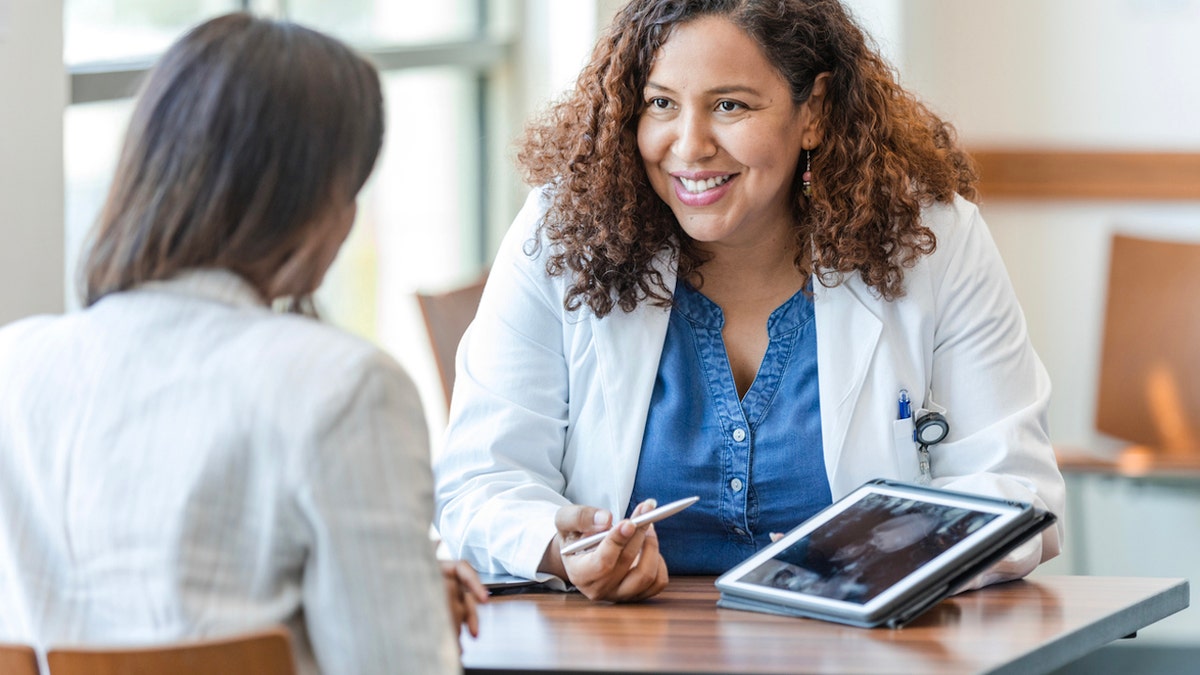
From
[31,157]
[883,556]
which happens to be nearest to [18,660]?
[883,556]

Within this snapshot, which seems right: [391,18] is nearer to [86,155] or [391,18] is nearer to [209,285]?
[86,155]

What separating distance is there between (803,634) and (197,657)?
64cm

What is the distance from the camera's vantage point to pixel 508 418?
1969mm

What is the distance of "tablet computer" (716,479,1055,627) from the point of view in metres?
1.49

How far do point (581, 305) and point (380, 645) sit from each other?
957 millimetres

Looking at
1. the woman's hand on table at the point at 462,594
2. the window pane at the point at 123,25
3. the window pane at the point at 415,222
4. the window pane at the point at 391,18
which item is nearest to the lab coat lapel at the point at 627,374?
the woman's hand on table at the point at 462,594

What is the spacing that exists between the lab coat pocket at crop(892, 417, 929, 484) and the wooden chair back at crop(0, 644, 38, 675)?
3.77 ft

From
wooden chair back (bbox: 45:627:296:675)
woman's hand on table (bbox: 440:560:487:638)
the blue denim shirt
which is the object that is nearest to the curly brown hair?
the blue denim shirt

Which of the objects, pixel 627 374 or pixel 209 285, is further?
pixel 627 374

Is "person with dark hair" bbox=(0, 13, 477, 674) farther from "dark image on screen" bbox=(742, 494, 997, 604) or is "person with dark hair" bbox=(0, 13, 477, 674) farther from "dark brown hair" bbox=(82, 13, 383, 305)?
"dark image on screen" bbox=(742, 494, 997, 604)

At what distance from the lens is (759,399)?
198 centimetres

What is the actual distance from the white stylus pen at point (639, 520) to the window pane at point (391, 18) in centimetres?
206

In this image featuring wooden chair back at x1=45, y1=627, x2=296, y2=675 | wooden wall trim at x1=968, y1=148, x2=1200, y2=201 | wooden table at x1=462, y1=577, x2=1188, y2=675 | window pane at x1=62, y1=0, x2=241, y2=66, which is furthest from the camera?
wooden wall trim at x1=968, y1=148, x2=1200, y2=201

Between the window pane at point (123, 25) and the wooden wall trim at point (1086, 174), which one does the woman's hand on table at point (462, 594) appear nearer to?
the window pane at point (123, 25)
